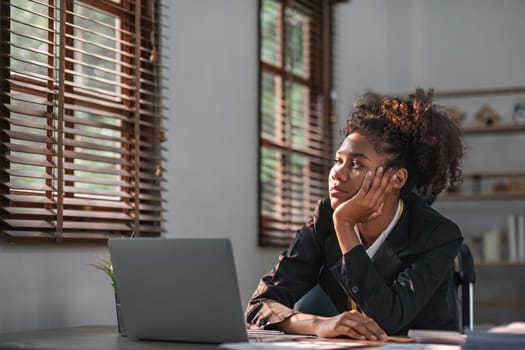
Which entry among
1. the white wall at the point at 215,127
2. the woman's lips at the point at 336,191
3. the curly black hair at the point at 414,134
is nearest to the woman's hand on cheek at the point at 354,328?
the woman's lips at the point at 336,191

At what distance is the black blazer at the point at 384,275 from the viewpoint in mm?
2258

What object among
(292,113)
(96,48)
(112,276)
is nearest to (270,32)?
(292,113)

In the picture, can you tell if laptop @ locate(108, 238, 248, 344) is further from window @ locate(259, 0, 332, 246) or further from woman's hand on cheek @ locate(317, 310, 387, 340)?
window @ locate(259, 0, 332, 246)

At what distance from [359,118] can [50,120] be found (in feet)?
3.08

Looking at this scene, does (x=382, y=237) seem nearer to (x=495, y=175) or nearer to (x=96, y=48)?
(x=96, y=48)

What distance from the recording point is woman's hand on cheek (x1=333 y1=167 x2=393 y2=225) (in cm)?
241

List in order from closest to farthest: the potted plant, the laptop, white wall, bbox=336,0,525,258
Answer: the laptop, the potted plant, white wall, bbox=336,0,525,258

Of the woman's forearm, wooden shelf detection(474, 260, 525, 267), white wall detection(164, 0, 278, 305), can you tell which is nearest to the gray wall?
white wall detection(164, 0, 278, 305)

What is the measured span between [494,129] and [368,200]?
280 centimetres

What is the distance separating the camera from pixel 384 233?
8.21 ft

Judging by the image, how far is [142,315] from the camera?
1.96 metres

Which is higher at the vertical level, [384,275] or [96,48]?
[96,48]

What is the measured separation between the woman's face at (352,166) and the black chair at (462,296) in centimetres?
26

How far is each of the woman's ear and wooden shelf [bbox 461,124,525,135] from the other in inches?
102
